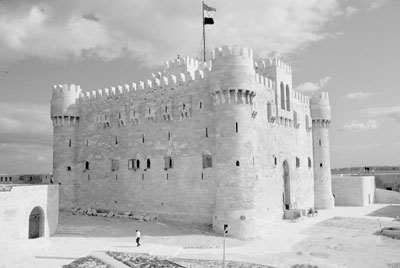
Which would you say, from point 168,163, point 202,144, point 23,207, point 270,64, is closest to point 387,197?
point 270,64

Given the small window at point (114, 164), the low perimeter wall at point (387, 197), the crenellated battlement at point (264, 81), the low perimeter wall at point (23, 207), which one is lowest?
the low perimeter wall at point (387, 197)

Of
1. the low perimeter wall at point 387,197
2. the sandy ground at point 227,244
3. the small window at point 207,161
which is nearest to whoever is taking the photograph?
the sandy ground at point 227,244

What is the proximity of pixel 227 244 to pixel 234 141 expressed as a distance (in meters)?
7.37

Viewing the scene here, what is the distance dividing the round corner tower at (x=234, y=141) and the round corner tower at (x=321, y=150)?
18.5 metres

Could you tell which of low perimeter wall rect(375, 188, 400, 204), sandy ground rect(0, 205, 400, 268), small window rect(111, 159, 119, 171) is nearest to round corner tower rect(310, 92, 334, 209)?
sandy ground rect(0, 205, 400, 268)

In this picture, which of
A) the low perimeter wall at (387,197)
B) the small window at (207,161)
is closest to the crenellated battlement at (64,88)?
the small window at (207,161)

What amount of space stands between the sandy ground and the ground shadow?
9.44 feet

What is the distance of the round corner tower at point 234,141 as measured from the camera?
26656 mm

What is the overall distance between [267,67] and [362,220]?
16.7 meters

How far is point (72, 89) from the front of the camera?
129 ft

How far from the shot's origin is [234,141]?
27.2 m

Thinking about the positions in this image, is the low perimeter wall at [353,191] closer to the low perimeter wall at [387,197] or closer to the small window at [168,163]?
the low perimeter wall at [387,197]

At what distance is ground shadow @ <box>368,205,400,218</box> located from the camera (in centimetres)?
3675

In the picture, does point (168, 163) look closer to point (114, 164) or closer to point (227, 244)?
point (114, 164)
